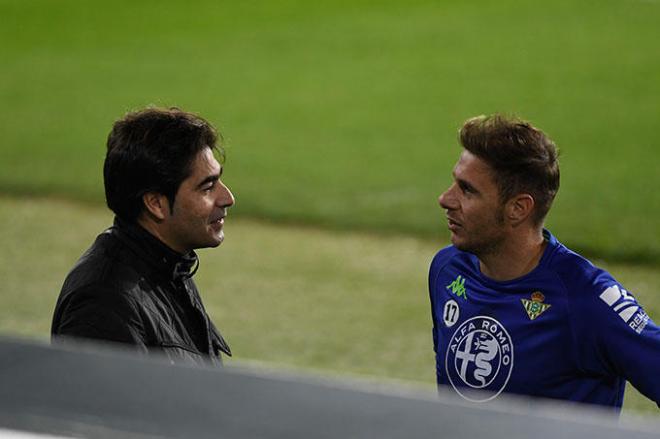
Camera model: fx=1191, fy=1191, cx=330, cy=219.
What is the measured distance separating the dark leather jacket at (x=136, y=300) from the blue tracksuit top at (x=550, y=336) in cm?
66

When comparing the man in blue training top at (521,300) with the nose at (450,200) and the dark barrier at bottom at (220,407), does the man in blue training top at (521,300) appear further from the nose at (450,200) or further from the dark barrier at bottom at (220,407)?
the dark barrier at bottom at (220,407)

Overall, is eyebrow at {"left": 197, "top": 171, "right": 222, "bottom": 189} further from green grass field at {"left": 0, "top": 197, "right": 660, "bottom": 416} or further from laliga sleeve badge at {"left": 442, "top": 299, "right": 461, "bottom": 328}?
green grass field at {"left": 0, "top": 197, "right": 660, "bottom": 416}

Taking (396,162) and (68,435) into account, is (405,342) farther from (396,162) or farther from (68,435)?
(68,435)

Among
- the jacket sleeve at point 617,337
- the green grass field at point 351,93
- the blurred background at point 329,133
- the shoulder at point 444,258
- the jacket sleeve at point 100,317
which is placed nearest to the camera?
the jacket sleeve at point 100,317

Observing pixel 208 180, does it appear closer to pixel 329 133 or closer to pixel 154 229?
pixel 154 229

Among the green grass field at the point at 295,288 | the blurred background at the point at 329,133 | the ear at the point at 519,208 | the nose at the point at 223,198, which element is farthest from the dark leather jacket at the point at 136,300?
the green grass field at the point at 295,288

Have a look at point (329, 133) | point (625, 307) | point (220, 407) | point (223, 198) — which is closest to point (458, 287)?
point (625, 307)

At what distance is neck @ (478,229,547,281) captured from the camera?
10.4 feet

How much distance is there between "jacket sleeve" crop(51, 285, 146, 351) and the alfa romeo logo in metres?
0.86

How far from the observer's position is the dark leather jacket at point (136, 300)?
2.78 metres

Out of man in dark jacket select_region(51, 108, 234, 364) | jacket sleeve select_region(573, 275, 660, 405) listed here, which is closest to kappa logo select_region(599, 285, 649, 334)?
jacket sleeve select_region(573, 275, 660, 405)

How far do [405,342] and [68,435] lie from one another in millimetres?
6576

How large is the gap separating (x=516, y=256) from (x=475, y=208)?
185mm

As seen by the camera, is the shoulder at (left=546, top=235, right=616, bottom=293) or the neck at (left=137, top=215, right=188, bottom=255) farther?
the neck at (left=137, top=215, right=188, bottom=255)
